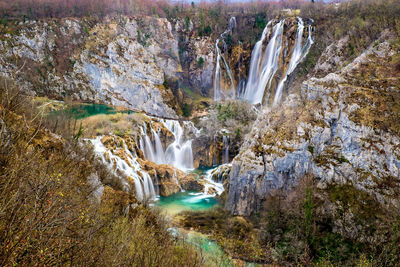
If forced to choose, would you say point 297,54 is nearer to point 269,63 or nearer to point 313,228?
point 269,63

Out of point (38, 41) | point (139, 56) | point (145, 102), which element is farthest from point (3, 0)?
point (145, 102)

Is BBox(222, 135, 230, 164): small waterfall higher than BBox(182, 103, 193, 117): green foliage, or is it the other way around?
BBox(182, 103, 193, 117): green foliage

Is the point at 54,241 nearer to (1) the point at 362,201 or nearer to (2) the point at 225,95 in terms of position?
(1) the point at 362,201

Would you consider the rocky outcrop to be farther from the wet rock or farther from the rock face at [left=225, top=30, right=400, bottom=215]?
the rock face at [left=225, top=30, right=400, bottom=215]

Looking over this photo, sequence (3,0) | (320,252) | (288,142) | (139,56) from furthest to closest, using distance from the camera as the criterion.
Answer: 1. (3,0)
2. (139,56)
3. (288,142)
4. (320,252)

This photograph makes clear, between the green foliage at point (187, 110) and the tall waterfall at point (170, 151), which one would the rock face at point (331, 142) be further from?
the green foliage at point (187, 110)

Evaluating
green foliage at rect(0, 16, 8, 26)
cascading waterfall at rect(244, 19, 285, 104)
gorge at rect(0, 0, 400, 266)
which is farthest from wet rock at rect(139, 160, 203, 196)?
green foliage at rect(0, 16, 8, 26)
